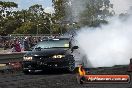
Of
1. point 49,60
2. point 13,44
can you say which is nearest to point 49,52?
point 49,60

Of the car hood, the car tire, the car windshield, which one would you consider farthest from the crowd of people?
the car tire

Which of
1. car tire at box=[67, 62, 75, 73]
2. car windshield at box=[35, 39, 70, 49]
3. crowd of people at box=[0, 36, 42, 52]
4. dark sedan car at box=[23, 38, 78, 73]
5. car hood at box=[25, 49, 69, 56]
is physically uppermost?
car windshield at box=[35, 39, 70, 49]

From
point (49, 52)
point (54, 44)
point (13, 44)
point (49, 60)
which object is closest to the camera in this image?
point (49, 60)

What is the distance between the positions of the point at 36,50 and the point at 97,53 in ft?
12.7

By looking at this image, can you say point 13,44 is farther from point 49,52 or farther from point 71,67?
point 71,67

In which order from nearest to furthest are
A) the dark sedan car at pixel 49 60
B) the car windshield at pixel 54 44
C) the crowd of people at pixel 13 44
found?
the dark sedan car at pixel 49 60
the car windshield at pixel 54 44
the crowd of people at pixel 13 44

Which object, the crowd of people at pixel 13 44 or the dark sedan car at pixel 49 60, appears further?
the crowd of people at pixel 13 44

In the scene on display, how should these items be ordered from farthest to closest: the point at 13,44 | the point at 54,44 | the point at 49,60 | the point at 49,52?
1. the point at 13,44
2. the point at 54,44
3. the point at 49,52
4. the point at 49,60

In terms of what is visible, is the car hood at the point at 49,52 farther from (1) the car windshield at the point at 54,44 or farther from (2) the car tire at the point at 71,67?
(1) the car windshield at the point at 54,44

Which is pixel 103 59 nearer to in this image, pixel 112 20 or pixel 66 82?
pixel 112 20

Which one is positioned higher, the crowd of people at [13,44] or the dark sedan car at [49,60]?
the dark sedan car at [49,60]

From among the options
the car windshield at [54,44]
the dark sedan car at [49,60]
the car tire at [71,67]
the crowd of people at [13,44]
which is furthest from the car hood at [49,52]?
the crowd of people at [13,44]

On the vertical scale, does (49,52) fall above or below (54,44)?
below

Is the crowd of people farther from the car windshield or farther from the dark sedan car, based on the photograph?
the dark sedan car
